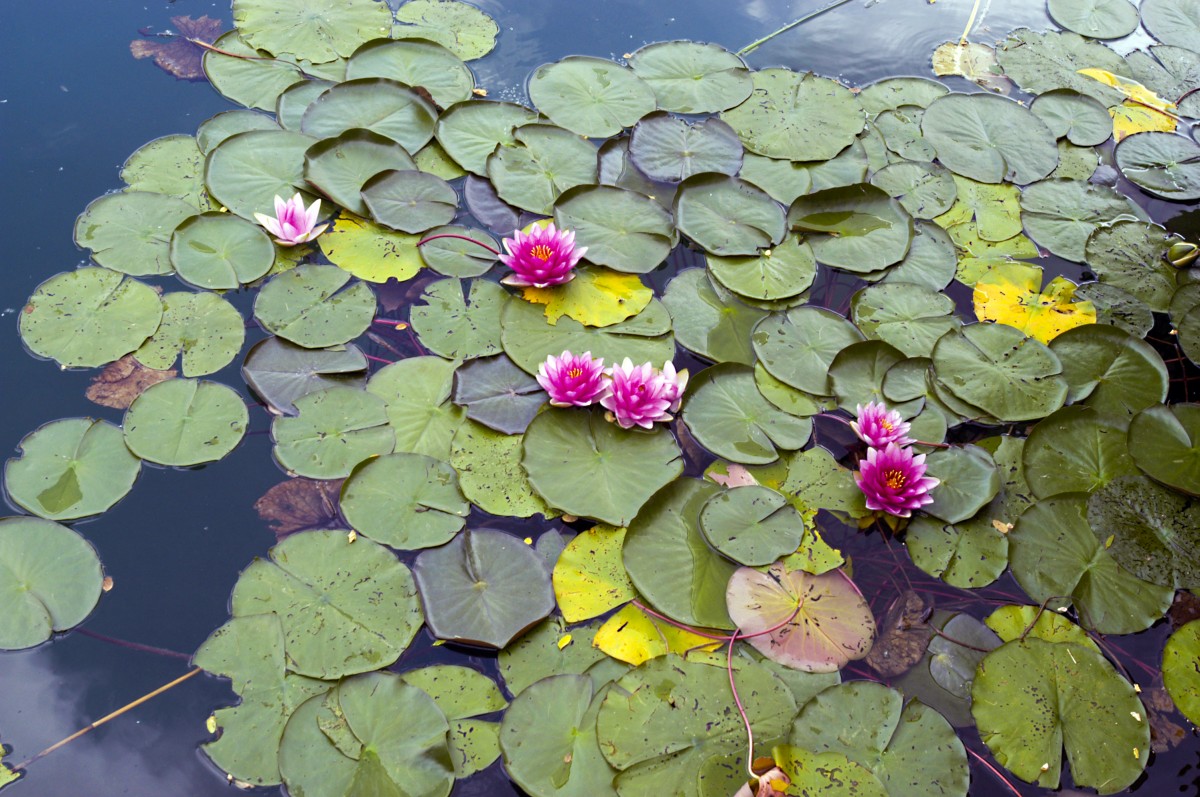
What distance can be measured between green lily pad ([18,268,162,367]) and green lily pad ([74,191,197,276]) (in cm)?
9

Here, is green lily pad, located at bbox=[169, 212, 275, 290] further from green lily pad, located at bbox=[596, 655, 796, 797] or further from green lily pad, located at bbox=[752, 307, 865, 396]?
green lily pad, located at bbox=[596, 655, 796, 797]

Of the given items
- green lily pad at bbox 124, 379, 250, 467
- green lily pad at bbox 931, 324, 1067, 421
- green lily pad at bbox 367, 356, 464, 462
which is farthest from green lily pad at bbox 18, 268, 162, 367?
green lily pad at bbox 931, 324, 1067, 421

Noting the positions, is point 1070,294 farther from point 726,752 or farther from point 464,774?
point 464,774

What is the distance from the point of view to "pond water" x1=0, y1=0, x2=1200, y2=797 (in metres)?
2.29

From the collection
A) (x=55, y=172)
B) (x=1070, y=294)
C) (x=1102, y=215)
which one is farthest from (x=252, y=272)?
(x=1102, y=215)

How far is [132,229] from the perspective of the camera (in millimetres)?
3340

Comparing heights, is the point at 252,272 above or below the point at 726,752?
above

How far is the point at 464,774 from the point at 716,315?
1.96 meters

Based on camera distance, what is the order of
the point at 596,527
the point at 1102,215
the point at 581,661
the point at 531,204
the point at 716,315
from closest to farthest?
the point at 581,661, the point at 596,527, the point at 716,315, the point at 531,204, the point at 1102,215

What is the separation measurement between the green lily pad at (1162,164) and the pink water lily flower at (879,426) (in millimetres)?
2394

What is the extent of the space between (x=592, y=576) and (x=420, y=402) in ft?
3.06

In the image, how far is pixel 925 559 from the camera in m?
2.68

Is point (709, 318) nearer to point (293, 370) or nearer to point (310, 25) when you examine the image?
point (293, 370)

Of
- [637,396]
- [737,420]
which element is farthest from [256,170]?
[737,420]
